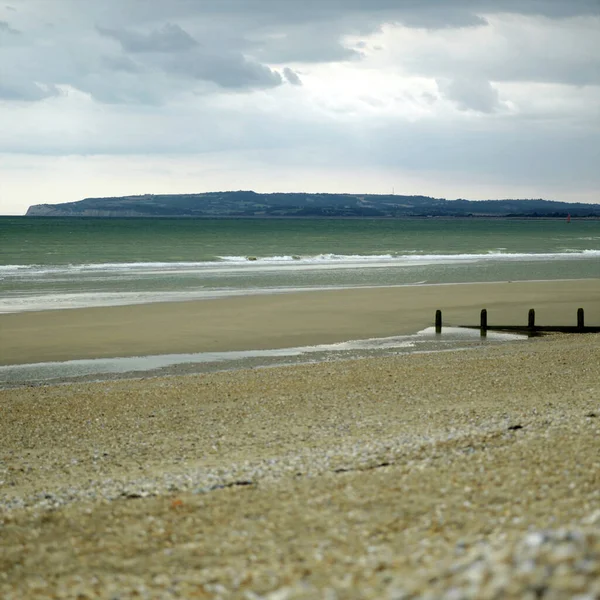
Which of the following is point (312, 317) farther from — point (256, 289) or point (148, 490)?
point (148, 490)

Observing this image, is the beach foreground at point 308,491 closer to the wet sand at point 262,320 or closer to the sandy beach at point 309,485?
the sandy beach at point 309,485

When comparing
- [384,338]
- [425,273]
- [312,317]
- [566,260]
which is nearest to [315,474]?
[384,338]

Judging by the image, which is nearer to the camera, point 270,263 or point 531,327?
point 531,327

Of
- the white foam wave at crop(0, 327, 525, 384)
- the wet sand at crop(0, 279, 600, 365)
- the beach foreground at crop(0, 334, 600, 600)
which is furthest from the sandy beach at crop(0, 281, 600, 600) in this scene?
the wet sand at crop(0, 279, 600, 365)

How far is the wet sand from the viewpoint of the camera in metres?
22.4

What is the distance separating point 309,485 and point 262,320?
18.5m

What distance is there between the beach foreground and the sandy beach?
0.03m

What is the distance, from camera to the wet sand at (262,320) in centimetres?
2242

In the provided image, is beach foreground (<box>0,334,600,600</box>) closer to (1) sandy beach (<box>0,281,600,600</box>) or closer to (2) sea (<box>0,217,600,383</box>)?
(1) sandy beach (<box>0,281,600,600</box>)

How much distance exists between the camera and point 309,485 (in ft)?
28.1

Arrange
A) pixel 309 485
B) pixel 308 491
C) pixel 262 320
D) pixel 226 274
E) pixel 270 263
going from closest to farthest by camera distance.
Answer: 1. pixel 308 491
2. pixel 309 485
3. pixel 262 320
4. pixel 226 274
5. pixel 270 263

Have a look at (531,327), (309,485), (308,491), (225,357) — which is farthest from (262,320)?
(308,491)

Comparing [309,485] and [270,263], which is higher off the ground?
[270,263]

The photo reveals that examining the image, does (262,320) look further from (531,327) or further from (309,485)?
A: (309,485)
